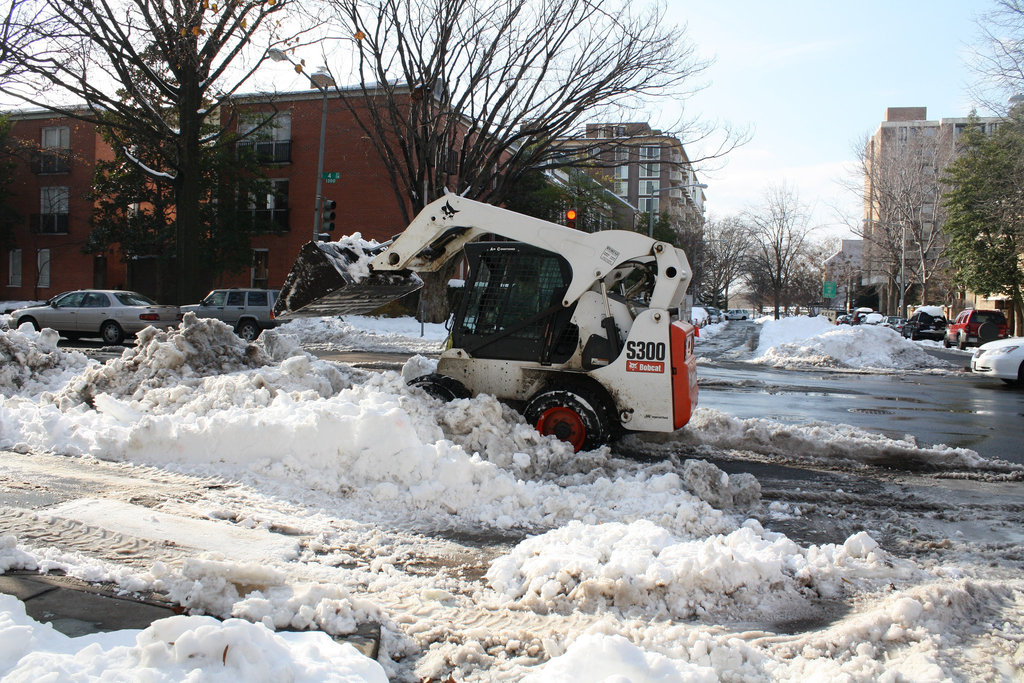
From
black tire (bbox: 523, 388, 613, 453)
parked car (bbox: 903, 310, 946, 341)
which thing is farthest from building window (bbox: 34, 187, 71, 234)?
parked car (bbox: 903, 310, 946, 341)

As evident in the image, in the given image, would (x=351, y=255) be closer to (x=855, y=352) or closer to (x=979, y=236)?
(x=855, y=352)

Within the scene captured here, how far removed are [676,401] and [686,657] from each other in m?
4.16

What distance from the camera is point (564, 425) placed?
7.48m

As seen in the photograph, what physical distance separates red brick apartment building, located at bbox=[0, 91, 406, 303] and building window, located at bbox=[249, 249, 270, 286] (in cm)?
5

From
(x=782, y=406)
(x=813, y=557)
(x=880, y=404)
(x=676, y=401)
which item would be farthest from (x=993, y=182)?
(x=813, y=557)

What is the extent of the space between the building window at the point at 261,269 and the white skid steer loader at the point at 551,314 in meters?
29.2

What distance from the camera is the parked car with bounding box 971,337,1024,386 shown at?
16797 millimetres

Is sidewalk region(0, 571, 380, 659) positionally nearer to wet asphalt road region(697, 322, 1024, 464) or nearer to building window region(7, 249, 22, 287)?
wet asphalt road region(697, 322, 1024, 464)

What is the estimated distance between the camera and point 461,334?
825cm

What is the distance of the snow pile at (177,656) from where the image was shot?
283 cm

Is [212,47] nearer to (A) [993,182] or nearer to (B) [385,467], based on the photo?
(B) [385,467]

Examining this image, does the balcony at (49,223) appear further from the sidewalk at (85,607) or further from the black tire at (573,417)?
the sidewalk at (85,607)

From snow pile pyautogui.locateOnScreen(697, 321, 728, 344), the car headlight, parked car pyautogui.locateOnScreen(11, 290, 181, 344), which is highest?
parked car pyautogui.locateOnScreen(11, 290, 181, 344)

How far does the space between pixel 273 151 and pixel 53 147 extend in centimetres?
1218
